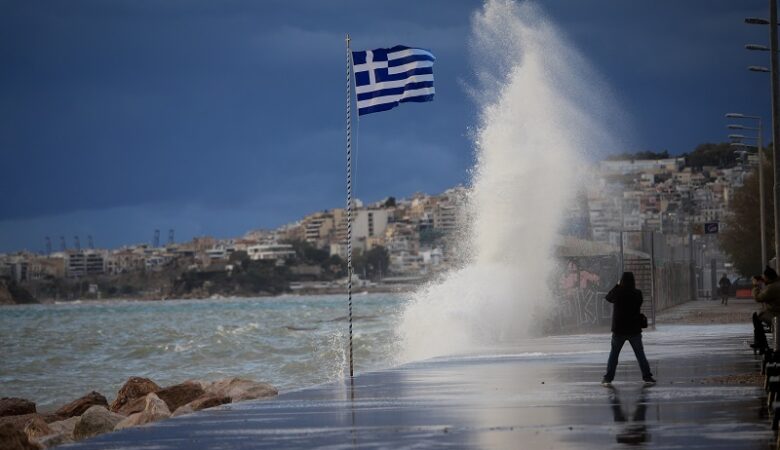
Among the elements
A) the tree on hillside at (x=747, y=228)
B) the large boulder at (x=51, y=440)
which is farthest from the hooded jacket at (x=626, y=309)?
the tree on hillside at (x=747, y=228)

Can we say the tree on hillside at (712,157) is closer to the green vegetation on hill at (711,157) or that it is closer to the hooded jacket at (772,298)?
the green vegetation on hill at (711,157)

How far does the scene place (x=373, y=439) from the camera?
44.9ft

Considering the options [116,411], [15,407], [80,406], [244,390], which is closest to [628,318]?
[244,390]

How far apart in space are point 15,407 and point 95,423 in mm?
7696

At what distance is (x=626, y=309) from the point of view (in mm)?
20719

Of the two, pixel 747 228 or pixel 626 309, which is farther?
pixel 747 228

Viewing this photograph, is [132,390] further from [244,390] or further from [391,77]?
[391,77]

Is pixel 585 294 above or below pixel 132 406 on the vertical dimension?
above

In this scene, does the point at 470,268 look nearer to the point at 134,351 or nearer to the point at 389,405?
the point at 134,351

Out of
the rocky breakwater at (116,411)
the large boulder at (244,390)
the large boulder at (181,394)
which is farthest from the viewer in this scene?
the large boulder at (181,394)

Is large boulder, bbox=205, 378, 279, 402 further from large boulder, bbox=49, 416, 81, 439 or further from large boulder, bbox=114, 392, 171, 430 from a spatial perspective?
large boulder, bbox=49, 416, 81, 439

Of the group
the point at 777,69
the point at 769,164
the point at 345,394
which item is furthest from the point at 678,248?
the point at 345,394

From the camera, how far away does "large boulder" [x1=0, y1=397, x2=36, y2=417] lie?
26500 mm

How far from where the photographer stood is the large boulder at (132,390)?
2639 centimetres
